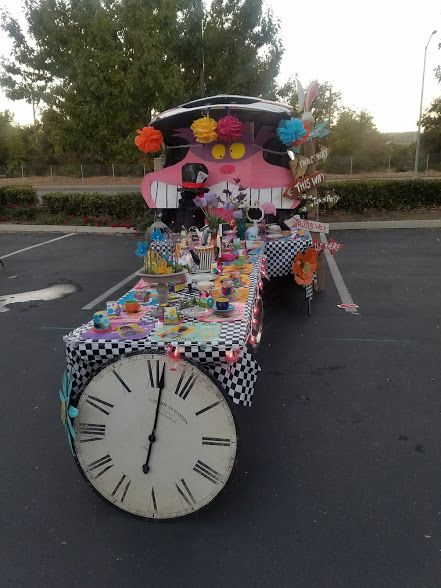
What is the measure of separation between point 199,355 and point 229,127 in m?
5.67

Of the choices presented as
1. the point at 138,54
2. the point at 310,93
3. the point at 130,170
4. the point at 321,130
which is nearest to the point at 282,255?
the point at 321,130

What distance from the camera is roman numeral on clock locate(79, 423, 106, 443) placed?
293cm

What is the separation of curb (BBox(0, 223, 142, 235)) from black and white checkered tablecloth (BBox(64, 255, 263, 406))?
11.3 m

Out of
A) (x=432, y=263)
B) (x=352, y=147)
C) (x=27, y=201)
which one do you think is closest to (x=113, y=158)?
(x=27, y=201)

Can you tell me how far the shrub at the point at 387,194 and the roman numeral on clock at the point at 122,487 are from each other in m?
13.5

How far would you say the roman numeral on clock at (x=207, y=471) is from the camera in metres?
2.88

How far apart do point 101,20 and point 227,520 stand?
16661mm

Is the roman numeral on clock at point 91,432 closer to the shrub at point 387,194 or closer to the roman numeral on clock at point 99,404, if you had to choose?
the roman numeral on clock at point 99,404

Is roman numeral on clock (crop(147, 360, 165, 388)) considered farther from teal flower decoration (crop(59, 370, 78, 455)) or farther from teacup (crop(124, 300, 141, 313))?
teacup (crop(124, 300, 141, 313))

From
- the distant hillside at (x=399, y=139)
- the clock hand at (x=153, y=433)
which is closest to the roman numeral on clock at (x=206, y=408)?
the clock hand at (x=153, y=433)

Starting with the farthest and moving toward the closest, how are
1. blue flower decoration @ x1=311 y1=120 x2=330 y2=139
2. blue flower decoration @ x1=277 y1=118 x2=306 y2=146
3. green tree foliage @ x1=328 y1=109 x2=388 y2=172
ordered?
green tree foliage @ x1=328 y1=109 x2=388 y2=172 → blue flower decoration @ x1=277 y1=118 x2=306 y2=146 → blue flower decoration @ x1=311 y1=120 x2=330 y2=139

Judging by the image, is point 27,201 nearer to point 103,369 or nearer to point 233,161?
point 233,161

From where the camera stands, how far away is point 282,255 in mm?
6871

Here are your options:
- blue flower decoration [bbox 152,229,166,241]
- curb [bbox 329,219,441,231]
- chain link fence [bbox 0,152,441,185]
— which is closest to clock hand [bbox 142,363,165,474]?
blue flower decoration [bbox 152,229,166,241]
